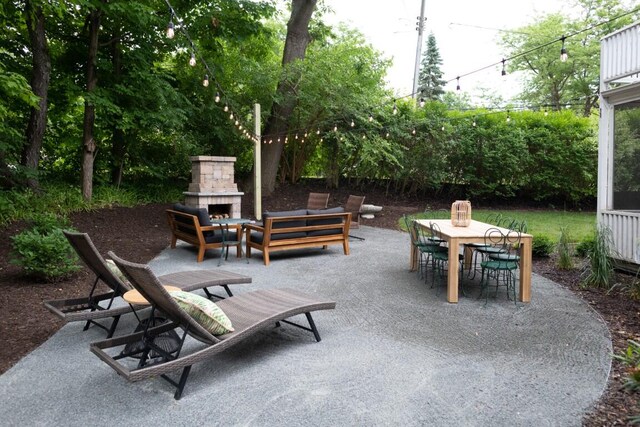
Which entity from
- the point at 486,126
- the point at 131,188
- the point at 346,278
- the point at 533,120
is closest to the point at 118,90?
the point at 131,188

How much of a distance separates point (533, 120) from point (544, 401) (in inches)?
590

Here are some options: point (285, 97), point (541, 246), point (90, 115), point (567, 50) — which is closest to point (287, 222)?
point (541, 246)

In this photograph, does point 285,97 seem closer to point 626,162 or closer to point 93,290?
point 626,162

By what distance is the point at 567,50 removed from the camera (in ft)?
78.9

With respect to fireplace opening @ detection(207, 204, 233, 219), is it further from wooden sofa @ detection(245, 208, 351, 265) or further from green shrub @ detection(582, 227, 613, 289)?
green shrub @ detection(582, 227, 613, 289)

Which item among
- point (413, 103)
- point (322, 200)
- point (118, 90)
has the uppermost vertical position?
point (413, 103)

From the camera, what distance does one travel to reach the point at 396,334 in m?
4.23

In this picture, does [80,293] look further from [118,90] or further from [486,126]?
[486,126]

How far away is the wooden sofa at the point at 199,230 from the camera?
295 inches

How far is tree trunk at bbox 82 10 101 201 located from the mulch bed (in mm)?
951

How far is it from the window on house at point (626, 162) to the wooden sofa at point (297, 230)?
4.19 metres

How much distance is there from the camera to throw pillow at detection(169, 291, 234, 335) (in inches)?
128

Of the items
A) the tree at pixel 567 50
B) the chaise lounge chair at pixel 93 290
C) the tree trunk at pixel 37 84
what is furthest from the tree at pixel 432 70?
the chaise lounge chair at pixel 93 290

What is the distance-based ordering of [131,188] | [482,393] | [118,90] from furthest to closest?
1. [131,188]
2. [118,90]
3. [482,393]
